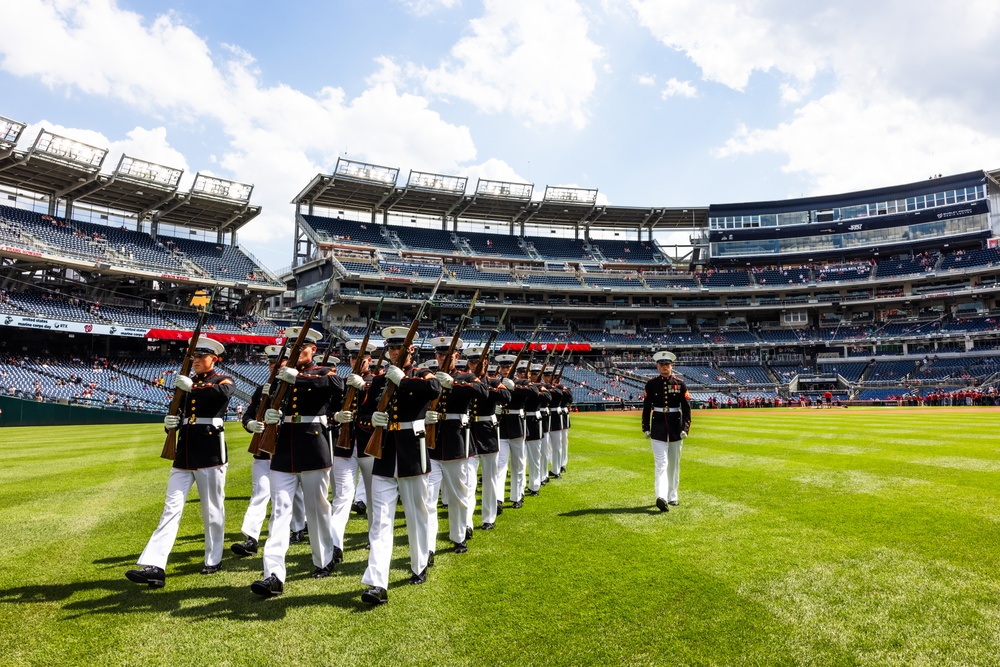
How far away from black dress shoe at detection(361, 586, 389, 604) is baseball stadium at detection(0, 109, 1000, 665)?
0.22ft

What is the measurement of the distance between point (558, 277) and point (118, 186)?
129 ft

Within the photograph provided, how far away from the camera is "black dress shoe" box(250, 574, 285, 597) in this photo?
5.08 meters

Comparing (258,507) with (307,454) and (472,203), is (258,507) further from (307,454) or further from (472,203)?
(472,203)

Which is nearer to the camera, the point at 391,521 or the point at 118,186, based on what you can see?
the point at 391,521

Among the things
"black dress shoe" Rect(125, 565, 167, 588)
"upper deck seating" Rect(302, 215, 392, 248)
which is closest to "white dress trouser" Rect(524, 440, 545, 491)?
"black dress shoe" Rect(125, 565, 167, 588)

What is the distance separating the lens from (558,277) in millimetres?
61656

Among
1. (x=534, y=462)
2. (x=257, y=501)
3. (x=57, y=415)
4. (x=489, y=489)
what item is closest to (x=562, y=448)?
(x=534, y=462)

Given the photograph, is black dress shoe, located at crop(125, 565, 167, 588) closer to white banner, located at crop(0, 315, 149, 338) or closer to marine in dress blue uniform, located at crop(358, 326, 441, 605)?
marine in dress blue uniform, located at crop(358, 326, 441, 605)

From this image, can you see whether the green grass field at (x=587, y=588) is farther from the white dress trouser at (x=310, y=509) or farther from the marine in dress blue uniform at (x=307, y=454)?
the marine in dress blue uniform at (x=307, y=454)

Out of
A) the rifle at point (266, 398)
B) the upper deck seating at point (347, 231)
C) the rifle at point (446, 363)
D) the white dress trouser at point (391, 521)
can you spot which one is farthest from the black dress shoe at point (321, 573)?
the upper deck seating at point (347, 231)

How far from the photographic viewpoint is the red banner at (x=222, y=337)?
132 ft

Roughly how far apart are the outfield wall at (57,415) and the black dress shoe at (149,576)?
3060cm

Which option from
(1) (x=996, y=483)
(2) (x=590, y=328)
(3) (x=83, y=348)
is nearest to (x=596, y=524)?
(1) (x=996, y=483)

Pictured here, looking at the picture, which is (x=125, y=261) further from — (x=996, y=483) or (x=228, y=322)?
(x=996, y=483)
